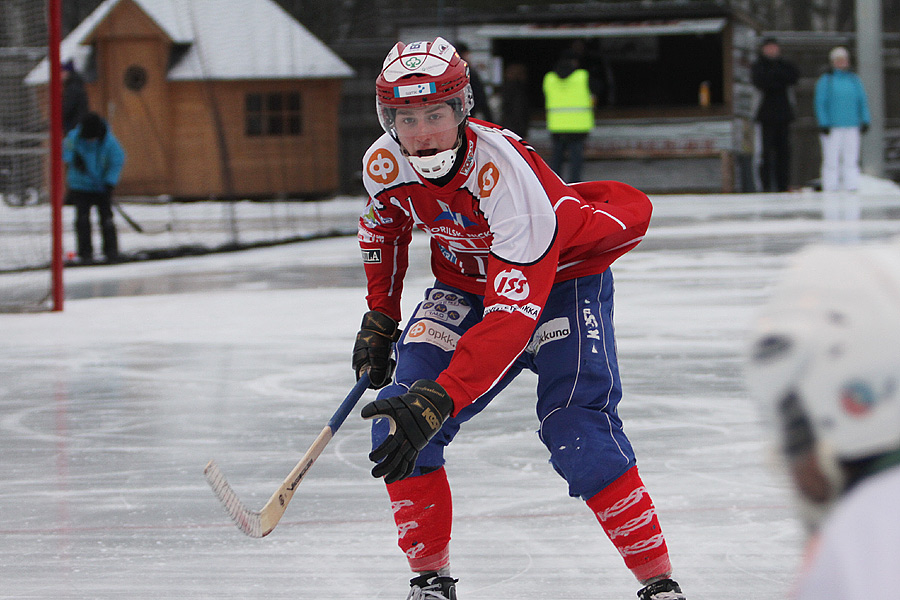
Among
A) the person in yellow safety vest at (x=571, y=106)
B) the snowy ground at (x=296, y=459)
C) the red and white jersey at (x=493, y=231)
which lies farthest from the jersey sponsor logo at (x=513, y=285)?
the person in yellow safety vest at (x=571, y=106)

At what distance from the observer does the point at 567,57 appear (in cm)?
1426

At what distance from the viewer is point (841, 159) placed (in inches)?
598

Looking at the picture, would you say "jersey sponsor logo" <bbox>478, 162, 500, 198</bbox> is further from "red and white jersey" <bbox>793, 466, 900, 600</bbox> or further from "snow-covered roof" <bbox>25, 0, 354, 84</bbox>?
"snow-covered roof" <bbox>25, 0, 354, 84</bbox>

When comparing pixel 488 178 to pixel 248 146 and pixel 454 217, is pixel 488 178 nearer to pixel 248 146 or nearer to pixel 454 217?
pixel 454 217

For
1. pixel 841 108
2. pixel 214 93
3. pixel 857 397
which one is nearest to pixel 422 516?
pixel 857 397

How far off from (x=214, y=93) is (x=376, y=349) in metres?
16.6

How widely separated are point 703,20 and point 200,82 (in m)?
7.22

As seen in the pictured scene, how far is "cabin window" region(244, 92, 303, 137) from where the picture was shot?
19438mm

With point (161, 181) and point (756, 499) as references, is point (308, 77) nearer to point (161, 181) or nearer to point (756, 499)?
point (161, 181)

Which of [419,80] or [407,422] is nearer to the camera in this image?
[407,422]

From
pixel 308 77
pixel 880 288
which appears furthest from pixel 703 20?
pixel 880 288

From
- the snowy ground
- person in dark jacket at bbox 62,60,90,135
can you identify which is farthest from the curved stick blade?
person in dark jacket at bbox 62,60,90,135

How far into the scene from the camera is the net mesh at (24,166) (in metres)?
8.48

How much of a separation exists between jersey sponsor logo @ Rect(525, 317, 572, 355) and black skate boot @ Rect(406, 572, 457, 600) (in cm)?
50
